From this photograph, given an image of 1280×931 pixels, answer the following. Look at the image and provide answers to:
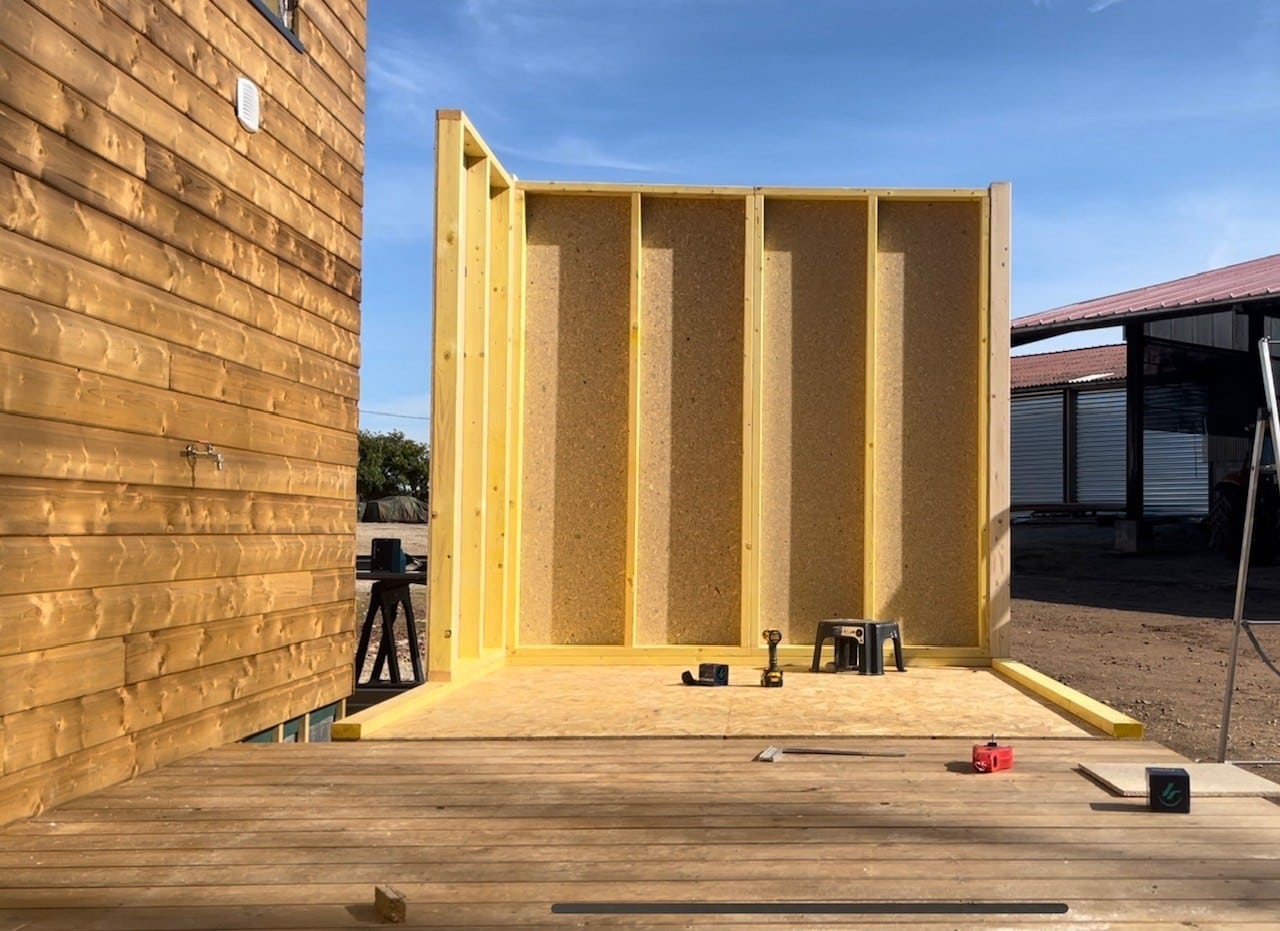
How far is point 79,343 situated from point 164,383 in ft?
1.33

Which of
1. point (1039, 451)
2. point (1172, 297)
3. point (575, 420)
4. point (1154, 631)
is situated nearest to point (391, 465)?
point (1039, 451)

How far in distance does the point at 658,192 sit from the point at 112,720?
387 cm

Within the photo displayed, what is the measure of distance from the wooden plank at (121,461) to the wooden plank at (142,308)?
0.30 metres

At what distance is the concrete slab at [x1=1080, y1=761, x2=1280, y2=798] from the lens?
108 inches

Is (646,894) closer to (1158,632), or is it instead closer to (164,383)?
(164,383)

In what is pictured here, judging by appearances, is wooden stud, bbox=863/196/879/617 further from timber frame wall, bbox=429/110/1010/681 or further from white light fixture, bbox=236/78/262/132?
white light fixture, bbox=236/78/262/132

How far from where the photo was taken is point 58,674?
104 inches

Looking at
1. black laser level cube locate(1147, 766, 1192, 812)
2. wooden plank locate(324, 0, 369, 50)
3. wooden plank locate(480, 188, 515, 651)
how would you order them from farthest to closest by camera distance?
wooden plank locate(480, 188, 515, 651) < wooden plank locate(324, 0, 369, 50) < black laser level cube locate(1147, 766, 1192, 812)

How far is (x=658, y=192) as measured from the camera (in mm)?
5754

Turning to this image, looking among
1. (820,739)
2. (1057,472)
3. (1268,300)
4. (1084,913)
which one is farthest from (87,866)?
(1057,472)

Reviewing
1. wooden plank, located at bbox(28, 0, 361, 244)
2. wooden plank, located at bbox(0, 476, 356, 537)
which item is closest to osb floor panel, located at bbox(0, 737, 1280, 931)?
wooden plank, located at bbox(0, 476, 356, 537)

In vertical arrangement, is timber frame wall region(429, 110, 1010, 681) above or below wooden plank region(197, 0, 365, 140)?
below

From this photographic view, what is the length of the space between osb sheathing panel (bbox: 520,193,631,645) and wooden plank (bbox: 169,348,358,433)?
1.32 meters

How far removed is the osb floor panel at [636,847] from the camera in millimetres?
1949
